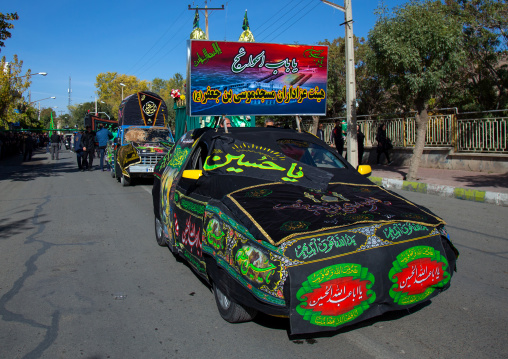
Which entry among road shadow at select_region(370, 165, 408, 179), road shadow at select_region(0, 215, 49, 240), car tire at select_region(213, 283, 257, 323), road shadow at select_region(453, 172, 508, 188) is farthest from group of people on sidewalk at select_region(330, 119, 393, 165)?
car tire at select_region(213, 283, 257, 323)

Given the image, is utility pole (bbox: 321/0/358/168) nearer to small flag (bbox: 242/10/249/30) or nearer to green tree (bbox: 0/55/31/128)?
small flag (bbox: 242/10/249/30)

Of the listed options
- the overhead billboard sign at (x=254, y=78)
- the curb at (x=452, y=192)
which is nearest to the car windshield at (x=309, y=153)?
the overhead billboard sign at (x=254, y=78)

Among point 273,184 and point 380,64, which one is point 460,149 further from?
point 273,184

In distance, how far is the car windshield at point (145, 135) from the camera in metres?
15.3

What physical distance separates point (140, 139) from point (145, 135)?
0.97ft

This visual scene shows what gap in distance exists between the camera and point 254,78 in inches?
270

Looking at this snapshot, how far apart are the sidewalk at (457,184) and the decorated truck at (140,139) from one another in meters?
7.18

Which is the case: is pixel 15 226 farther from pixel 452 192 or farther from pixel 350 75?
pixel 350 75

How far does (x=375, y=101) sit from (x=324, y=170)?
22680 millimetres

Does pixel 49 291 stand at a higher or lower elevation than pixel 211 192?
lower

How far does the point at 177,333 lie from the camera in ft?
12.7

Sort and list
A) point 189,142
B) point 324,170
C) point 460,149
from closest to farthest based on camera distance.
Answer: point 324,170
point 189,142
point 460,149

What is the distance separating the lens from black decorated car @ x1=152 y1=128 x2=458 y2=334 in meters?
3.11

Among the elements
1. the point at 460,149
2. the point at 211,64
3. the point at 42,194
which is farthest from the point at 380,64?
the point at 42,194
